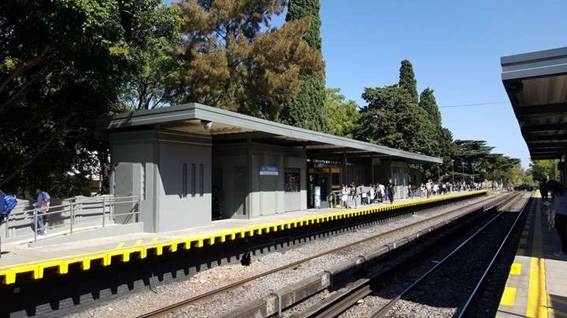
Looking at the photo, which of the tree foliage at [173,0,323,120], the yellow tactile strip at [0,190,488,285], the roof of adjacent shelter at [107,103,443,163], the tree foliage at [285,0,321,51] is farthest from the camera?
the tree foliage at [285,0,321,51]

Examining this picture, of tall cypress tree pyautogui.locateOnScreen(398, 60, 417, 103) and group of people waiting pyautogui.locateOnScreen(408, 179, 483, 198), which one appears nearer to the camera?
group of people waiting pyautogui.locateOnScreen(408, 179, 483, 198)

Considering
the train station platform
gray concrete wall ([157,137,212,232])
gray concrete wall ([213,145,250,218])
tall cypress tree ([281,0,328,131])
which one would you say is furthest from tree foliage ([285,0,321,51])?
the train station platform

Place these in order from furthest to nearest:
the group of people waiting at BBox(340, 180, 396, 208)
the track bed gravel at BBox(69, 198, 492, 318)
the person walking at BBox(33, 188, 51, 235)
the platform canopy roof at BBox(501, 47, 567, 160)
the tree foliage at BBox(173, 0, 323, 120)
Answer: the group of people waiting at BBox(340, 180, 396, 208) < the tree foliage at BBox(173, 0, 323, 120) < the person walking at BBox(33, 188, 51, 235) < the track bed gravel at BBox(69, 198, 492, 318) < the platform canopy roof at BBox(501, 47, 567, 160)

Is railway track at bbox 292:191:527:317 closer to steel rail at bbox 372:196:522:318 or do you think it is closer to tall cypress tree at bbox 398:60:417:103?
steel rail at bbox 372:196:522:318

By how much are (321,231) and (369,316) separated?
37.4 ft

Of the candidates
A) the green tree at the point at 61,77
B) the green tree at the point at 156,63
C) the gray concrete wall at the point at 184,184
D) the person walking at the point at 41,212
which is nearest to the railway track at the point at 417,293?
the gray concrete wall at the point at 184,184

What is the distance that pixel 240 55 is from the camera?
85.2 ft

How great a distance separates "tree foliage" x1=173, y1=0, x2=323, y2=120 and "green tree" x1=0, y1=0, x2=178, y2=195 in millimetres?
7066

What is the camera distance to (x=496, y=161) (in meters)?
102

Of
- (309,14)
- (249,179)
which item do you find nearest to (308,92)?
(309,14)

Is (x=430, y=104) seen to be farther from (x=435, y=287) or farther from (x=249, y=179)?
(x=435, y=287)

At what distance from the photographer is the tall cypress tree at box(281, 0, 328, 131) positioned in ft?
111

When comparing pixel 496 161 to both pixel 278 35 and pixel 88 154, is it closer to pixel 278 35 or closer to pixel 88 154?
pixel 278 35

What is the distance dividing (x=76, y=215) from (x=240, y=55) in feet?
48.6
